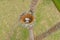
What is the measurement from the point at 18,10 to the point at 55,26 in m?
0.79

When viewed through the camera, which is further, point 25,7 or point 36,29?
point 25,7

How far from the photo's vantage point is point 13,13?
3305mm

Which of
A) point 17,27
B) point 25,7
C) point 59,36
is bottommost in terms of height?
point 59,36

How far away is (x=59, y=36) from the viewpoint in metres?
3.06

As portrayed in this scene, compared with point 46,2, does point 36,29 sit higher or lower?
lower

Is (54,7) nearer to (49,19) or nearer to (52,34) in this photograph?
(49,19)

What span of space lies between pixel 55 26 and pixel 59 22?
0.40 feet

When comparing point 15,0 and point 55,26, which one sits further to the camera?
point 15,0

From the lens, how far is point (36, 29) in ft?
10.2

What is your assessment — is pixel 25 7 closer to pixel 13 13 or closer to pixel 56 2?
pixel 13 13

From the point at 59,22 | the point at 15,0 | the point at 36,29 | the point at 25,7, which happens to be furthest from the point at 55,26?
the point at 15,0

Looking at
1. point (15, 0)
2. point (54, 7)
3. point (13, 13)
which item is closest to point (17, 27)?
point (13, 13)

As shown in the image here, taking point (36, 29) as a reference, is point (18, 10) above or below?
above

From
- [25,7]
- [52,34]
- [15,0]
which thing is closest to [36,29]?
[52,34]
